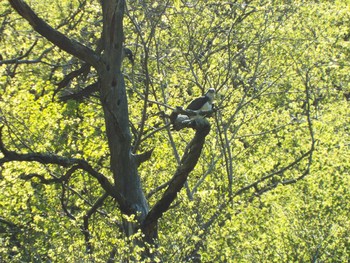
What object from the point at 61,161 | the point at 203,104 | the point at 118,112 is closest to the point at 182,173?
the point at 203,104

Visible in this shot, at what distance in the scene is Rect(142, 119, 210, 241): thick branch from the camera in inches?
377

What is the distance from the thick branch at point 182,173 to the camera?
377 inches

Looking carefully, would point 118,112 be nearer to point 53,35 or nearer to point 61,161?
point 61,161

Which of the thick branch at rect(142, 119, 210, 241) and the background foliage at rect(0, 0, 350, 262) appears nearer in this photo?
the thick branch at rect(142, 119, 210, 241)

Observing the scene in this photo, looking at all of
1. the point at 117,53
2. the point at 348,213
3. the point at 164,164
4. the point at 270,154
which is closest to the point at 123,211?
the point at 117,53

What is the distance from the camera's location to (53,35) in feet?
32.9

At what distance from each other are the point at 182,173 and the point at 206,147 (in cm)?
858

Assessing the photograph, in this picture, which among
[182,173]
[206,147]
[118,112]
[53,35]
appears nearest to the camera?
[53,35]

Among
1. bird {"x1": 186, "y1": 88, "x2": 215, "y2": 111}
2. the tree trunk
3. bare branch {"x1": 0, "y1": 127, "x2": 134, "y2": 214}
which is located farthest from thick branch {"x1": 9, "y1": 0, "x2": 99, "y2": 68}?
bird {"x1": 186, "y1": 88, "x2": 215, "y2": 111}

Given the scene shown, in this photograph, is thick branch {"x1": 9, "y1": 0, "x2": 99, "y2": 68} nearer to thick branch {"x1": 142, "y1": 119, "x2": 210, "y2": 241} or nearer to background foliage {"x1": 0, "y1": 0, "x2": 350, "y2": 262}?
thick branch {"x1": 142, "y1": 119, "x2": 210, "y2": 241}

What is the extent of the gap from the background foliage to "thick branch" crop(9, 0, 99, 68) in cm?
305

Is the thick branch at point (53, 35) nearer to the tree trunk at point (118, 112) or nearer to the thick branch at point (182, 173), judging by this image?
the tree trunk at point (118, 112)

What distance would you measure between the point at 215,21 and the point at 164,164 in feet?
13.9

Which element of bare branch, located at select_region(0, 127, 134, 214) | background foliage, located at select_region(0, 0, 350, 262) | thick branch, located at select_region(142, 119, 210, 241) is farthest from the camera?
background foliage, located at select_region(0, 0, 350, 262)
